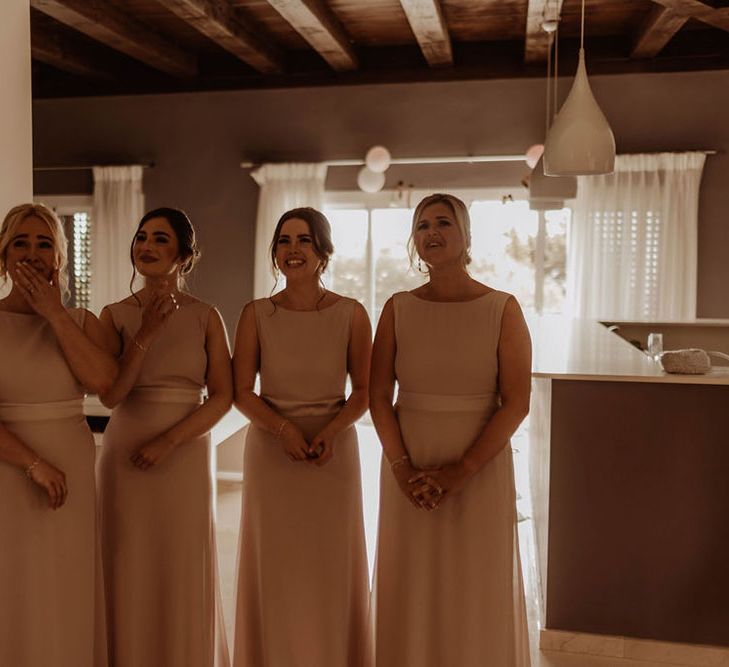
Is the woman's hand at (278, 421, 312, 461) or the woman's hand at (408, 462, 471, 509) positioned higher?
the woman's hand at (278, 421, 312, 461)

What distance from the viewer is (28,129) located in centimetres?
271

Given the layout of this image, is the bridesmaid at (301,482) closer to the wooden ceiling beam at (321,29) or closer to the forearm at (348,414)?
the forearm at (348,414)

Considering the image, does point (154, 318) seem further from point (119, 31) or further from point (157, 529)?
point (119, 31)

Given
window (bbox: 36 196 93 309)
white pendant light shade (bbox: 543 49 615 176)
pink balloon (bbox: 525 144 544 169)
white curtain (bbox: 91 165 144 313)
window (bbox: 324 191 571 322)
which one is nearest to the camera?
white pendant light shade (bbox: 543 49 615 176)

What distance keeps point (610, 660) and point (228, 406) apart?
1.67 meters

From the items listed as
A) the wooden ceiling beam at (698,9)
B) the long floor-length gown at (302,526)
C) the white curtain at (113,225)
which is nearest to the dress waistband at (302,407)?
the long floor-length gown at (302,526)

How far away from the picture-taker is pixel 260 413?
1922mm

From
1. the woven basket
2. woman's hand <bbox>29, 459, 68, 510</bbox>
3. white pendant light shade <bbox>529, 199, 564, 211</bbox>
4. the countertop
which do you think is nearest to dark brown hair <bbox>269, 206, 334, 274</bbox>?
woman's hand <bbox>29, 459, 68, 510</bbox>

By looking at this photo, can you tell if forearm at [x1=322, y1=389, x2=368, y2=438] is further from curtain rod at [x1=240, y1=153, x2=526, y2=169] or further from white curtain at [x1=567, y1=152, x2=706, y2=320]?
curtain rod at [x1=240, y1=153, x2=526, y2=169]

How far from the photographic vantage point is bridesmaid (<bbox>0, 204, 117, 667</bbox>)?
173cm

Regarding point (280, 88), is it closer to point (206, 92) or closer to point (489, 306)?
point (206, 92)

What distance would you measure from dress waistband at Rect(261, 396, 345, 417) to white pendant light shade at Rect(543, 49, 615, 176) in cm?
153

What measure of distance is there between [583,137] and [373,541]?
2.05 metres

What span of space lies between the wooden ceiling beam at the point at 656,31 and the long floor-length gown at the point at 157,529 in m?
4.16
